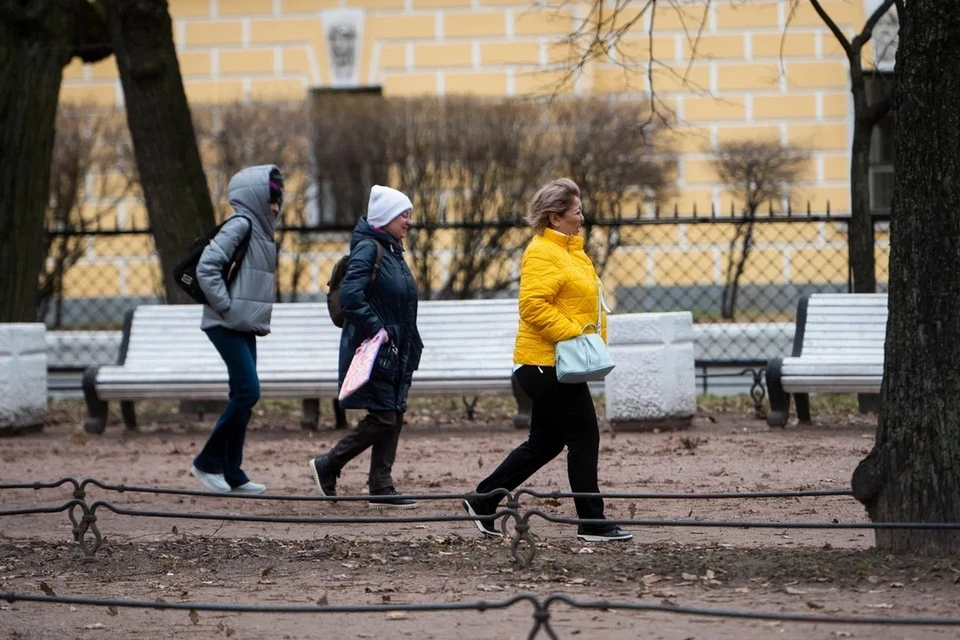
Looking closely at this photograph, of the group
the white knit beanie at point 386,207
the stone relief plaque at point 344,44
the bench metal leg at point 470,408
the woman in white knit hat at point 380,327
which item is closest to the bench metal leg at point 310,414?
the bench metal leg at point 470,408

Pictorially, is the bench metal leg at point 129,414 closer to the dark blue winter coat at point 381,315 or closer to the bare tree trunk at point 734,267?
the dark blue winter coat at point 381,315

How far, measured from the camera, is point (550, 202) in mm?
6859

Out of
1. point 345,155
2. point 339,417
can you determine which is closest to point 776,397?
point 339,417

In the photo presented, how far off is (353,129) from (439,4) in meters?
5.08

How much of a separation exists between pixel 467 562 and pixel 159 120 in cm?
755

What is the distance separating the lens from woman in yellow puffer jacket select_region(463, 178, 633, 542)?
6.77 meters

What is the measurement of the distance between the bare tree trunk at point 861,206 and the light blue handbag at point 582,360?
6.45 m

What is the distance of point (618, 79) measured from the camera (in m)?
18.7

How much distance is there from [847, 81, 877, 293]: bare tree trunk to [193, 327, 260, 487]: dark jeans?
19.6 feet

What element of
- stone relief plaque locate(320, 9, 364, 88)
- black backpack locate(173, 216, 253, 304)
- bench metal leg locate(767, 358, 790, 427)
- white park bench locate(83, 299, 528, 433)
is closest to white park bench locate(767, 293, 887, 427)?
bench metal leg locate(767, 358, 790, 427)

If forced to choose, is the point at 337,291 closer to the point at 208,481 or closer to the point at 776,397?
the point at 208,481

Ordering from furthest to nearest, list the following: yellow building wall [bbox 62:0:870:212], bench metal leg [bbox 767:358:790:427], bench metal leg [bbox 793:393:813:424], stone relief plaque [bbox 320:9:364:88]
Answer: stone relief plaque [bbox 320:9:364:88] → yellow building wall [bbox 62:0:870:212] → bench metal leg [bbox 793:393:813:424] → bench metal leg [bbox 767:358:790:427]

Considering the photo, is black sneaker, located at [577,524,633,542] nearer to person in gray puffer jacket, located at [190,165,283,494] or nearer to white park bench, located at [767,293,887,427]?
person in gray puffer jacket, located at [190,165,283,494]

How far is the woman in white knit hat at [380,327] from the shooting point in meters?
7.89
